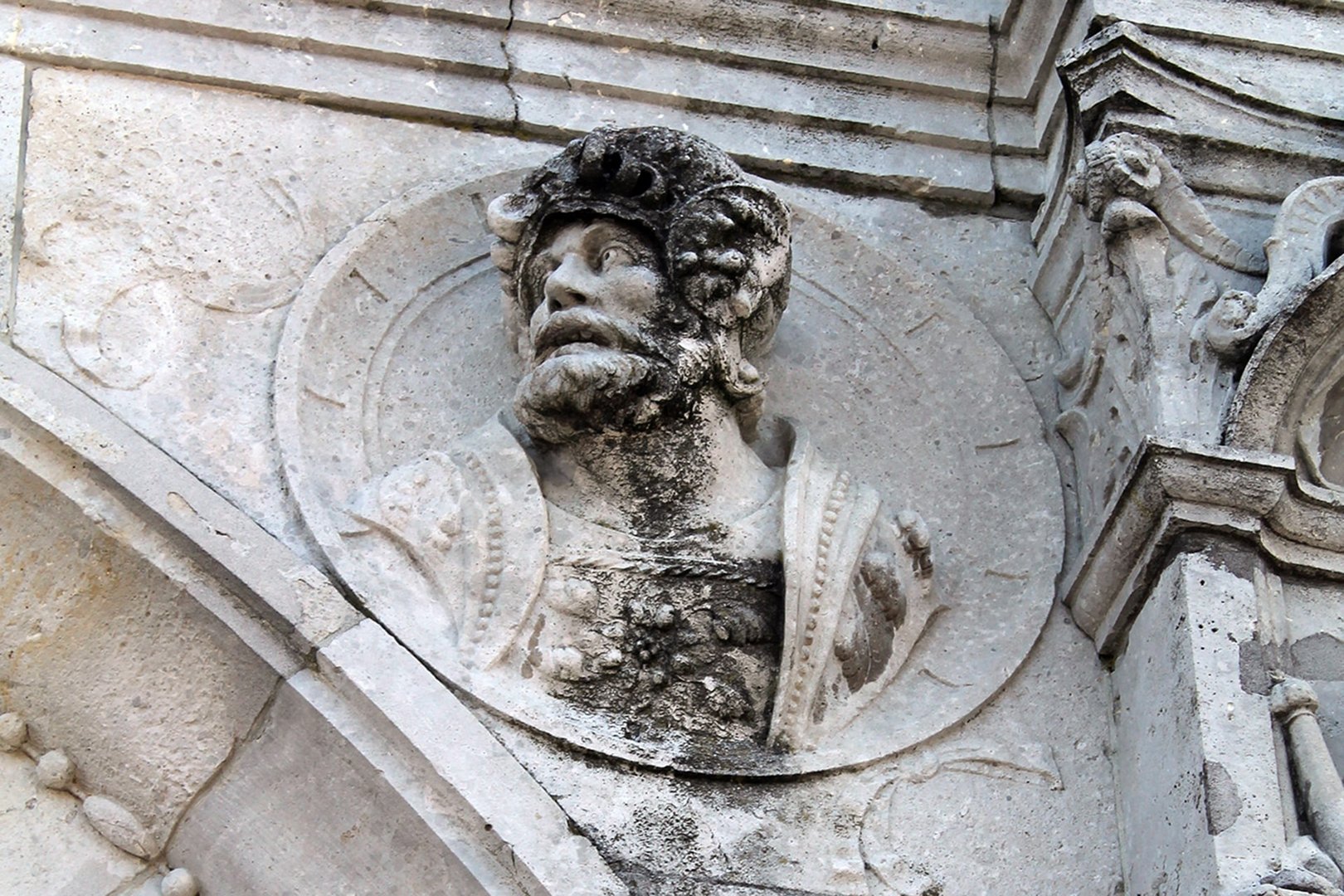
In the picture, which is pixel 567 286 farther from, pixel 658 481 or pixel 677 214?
pixel 658 481

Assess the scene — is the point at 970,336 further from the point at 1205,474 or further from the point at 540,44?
the point at 540,44

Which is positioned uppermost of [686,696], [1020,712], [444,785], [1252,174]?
[1252,174]

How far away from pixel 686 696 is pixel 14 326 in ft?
4.67

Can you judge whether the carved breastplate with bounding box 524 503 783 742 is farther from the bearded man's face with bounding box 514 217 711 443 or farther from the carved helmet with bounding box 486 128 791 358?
the carved helmet with bounding box 486 128 791 358

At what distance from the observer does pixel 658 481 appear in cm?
419

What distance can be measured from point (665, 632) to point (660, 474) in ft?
1.10

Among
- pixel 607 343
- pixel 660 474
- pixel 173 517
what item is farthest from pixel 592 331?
pixel 173 517

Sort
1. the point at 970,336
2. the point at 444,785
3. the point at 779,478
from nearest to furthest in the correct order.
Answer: the point at 444,785 < the point at 779,478 < the point at 970,336

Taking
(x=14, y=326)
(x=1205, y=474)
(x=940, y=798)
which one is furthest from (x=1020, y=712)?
(x=14, y=326)

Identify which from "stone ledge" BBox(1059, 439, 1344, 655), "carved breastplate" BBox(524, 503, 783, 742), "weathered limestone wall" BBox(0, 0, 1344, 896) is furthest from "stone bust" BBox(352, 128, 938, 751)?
"stone ledge" BBox(1059, 439, 1344, 655)

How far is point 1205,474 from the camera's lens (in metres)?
3.93

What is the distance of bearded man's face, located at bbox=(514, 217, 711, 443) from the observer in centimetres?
410

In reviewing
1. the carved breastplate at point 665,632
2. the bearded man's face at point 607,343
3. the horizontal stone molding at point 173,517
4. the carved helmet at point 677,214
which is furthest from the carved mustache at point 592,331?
the horizontal stone molding at point 173,517

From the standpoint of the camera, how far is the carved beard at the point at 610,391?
4082 mm
